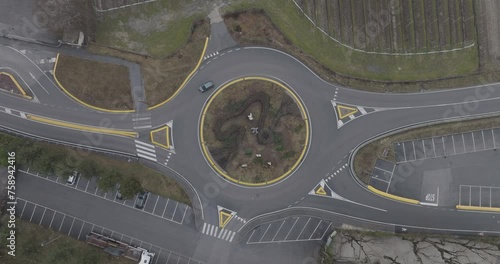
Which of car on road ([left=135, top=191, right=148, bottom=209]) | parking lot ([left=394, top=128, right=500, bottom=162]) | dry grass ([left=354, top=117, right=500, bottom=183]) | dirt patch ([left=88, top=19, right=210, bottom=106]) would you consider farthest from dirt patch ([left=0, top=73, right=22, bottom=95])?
parking lot ([left=394, top=128, right=500, bottom=162])

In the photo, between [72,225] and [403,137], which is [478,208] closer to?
[403,137]

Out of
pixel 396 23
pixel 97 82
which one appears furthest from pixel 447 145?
pixel 97 82

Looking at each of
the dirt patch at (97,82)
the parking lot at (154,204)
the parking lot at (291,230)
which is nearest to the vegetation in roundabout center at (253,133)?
the parking lot at (291,230)

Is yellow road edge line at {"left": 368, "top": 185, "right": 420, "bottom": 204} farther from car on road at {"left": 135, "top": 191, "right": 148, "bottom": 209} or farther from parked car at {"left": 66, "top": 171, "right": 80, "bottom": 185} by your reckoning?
parked car at {"left": 66, "top": 171, "right": 80, "bottom": 185}

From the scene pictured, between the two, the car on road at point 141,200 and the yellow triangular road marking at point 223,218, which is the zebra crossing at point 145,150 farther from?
the yellow triangular road marking at point 223,218

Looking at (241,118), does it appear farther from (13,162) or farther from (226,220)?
(13,162)

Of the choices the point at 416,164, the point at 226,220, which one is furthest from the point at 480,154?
the point at 226,220

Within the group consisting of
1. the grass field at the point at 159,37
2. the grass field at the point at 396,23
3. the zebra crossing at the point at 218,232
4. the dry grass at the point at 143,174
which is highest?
the grass field at the point at 396,23
